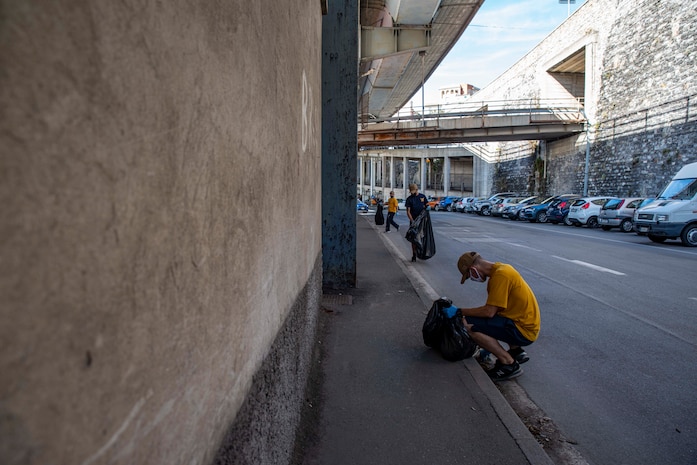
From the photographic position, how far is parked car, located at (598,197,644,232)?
20953 millimetres

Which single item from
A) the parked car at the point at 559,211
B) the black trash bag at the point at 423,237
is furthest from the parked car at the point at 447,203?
the black trash bag at the point at 423,237

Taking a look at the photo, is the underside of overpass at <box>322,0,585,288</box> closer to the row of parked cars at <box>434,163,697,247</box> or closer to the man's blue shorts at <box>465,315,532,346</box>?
the man's blue shorts at <box>465,315,532,346</box>

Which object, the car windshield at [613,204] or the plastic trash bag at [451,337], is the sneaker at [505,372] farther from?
the car windshield at [613,204]

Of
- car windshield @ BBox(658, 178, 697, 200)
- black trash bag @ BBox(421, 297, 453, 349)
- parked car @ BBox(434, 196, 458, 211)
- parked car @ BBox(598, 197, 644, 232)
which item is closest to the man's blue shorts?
black trash bag @ BBox(421, 297, 453, 349)

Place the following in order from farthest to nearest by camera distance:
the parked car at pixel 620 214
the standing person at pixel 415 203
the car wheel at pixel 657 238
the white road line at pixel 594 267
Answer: the parked car at pixel 620 214
the car wheel at pixel 657 238
the standing person at pixel 415 203
the white road line at pixel 594 267

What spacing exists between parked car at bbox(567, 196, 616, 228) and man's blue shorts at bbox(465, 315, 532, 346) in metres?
21.7

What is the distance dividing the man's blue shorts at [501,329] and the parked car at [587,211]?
21.7 meters

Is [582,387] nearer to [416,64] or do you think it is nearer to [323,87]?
[323,87]

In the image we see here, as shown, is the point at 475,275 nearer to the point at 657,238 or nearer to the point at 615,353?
the point at 615,353

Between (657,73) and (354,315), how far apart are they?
27024mm

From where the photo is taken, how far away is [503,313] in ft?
15.3

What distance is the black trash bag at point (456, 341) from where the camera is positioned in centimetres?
471

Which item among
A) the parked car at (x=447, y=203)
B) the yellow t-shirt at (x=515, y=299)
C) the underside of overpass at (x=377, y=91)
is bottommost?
the parked car at (x=447, y=203)

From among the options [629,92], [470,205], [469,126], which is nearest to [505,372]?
[629,92]
